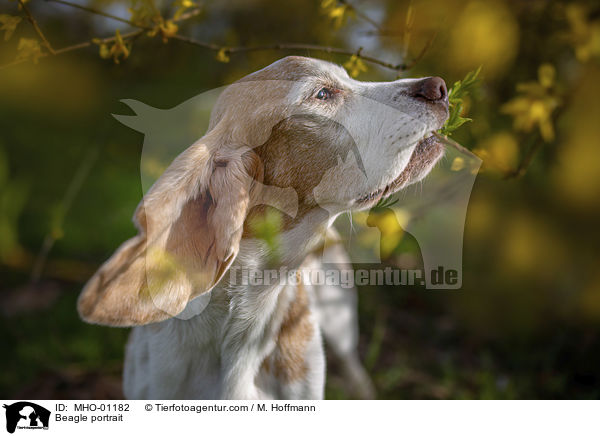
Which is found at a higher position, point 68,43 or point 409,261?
point 68,43

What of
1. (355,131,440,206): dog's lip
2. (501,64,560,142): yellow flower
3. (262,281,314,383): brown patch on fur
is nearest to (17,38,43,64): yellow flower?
(355,131,440,206): dog's lip

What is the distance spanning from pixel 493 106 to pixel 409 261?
1624 mm

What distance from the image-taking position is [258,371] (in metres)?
2.04

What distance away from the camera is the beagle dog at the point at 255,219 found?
4.82 ft

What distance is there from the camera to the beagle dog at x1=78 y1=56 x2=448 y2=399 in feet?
4.82

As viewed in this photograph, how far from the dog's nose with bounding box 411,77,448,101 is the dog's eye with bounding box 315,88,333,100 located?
300mm

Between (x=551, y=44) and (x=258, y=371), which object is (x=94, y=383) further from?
(x=551, y=44)

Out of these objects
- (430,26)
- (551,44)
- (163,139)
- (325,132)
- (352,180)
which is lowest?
(352,180)

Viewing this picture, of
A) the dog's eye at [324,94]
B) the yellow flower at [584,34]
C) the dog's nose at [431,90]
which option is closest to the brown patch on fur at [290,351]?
the dog's eye at [324,94]

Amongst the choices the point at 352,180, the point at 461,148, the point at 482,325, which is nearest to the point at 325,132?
the point at 352,180

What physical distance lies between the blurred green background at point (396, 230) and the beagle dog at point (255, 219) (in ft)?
0.95
